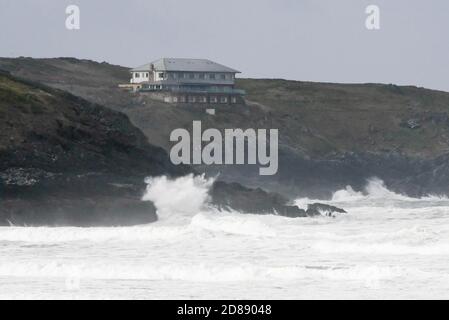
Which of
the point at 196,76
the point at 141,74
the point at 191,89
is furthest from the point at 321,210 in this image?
the point at 141,74

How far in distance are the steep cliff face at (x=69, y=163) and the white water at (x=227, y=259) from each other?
100 inches

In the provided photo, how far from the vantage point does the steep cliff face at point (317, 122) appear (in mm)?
125312

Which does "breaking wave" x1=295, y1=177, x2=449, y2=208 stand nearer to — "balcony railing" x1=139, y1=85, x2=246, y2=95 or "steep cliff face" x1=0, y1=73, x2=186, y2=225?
"balcony railing" x1=139, y1=85, x2=246, y2=95

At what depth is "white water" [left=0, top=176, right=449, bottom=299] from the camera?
4553 cm

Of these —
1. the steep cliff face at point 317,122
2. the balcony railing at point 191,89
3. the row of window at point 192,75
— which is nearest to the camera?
the steep cliff face at point 317,122

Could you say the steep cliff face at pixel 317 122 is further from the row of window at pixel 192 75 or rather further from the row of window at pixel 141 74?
the row of window at pixel 192 75

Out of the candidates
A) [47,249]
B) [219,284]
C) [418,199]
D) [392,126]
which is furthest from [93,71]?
[219,284]

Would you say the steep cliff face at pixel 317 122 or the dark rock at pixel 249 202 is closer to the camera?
the dark rock at pixel 249 202

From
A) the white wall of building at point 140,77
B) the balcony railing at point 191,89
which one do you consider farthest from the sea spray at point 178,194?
the white wall of building at point 140,77

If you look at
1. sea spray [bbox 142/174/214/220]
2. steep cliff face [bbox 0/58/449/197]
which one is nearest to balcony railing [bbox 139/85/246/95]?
steep cliff face [bbox 0/58/449/197]

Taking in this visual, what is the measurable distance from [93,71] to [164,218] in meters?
93.2

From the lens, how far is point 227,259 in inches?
2169

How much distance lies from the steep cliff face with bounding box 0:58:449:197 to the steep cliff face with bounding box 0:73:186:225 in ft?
106

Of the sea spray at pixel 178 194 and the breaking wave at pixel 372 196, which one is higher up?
the breaking wave at pixel 372 196
